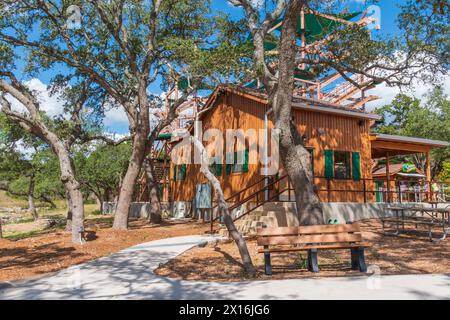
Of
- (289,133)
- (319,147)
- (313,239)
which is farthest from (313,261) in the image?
(319,147)

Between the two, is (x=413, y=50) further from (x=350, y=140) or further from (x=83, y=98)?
(x=83, y=98)

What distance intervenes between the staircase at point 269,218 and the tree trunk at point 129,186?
13.6 feet

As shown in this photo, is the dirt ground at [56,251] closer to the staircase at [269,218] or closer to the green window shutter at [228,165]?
the staircase at [269,218]

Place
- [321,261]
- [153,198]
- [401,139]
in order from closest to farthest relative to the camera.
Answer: [321,261] → [401,139] → [153,198]

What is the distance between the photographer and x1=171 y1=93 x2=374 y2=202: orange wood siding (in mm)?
16188

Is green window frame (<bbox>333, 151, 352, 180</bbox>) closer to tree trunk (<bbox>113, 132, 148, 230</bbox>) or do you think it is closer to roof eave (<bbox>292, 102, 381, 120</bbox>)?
roof eave (<bbox>292, 102, 381, 120</bbox>)

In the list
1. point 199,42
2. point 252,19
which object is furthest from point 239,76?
point 199,42

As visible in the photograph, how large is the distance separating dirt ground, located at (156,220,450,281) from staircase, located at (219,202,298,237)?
6.22 feet

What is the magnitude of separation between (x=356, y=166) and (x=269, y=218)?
19.3 ft

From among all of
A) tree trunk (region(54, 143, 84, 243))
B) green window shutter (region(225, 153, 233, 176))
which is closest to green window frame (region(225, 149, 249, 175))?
green window shutter (region(225, 153, 233, 176))

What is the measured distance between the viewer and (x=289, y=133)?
34.4ft

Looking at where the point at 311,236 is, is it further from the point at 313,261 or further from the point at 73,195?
the point at 73,195

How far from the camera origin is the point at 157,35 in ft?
57.4
